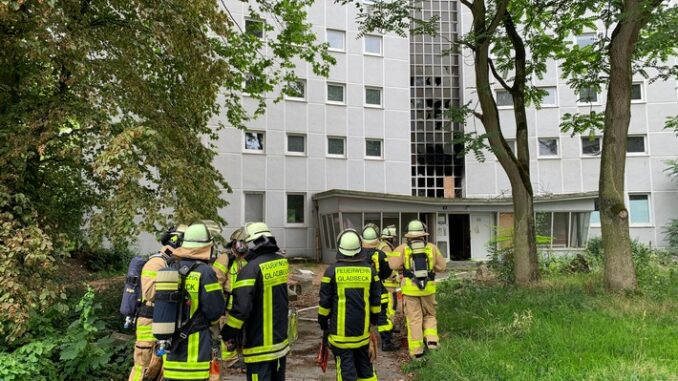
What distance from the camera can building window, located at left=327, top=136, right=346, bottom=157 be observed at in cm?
2416

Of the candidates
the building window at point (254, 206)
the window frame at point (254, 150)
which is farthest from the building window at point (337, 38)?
the building window at point (254, 206)

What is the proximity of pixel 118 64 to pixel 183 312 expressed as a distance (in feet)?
14.5

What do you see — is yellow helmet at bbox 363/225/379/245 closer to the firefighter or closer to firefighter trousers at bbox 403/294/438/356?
firefighter trousers at bbox 403/294/438/356

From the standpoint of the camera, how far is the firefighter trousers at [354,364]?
16.0 feet

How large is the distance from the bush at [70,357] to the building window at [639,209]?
2566 cm

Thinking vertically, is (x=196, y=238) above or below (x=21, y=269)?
above

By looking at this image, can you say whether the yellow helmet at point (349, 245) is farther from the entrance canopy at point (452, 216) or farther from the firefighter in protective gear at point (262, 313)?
the entrance canopy at point (452, 216)

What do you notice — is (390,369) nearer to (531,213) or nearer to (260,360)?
(260,360)

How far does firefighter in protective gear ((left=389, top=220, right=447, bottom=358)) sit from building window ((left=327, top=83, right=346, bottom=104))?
59.8ft

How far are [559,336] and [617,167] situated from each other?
172 inches

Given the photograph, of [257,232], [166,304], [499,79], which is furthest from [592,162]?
[166,304]

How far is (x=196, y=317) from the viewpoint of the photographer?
13.0ft

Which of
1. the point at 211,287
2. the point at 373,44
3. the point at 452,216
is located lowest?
the point at 211,287

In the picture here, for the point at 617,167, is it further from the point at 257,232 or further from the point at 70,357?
the point at 70,357
